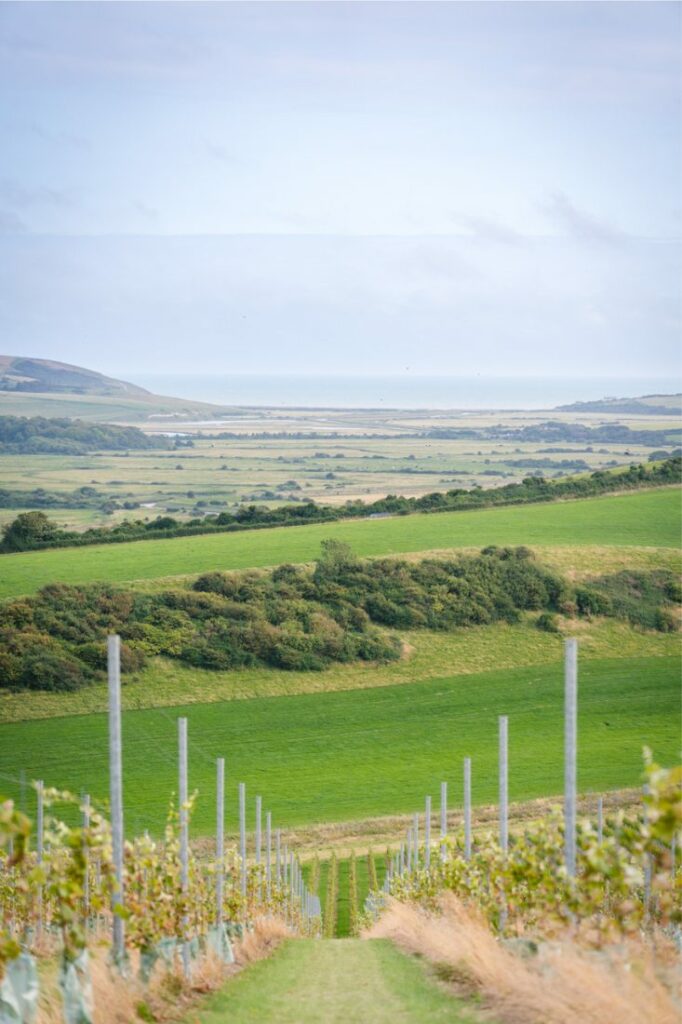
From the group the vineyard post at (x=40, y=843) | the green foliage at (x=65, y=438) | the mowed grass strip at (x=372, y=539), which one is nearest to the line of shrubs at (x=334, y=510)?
the mowed grass strip at (x=372, y=539)

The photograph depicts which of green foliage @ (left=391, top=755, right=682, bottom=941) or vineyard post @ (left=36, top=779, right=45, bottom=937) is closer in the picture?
green foliage @ (left=391, top=755, right=682, bottom=941)

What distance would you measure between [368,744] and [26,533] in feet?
99.2

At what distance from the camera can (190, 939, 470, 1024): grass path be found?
9984mm

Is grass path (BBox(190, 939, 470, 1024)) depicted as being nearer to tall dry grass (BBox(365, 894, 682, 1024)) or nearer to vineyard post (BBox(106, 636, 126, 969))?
tall dry grass (BBox(365, 894, 682, 1024))

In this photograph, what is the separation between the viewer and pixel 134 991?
9.80 m

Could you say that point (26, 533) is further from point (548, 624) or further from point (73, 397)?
point (73, 397)

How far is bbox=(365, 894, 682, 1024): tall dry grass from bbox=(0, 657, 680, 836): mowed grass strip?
25175 millimetres

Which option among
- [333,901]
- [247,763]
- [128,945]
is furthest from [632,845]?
[247,763]

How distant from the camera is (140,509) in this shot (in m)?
83.4

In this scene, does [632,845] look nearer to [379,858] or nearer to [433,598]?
[379,858]

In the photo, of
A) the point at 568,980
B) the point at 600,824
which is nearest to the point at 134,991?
the point at 568,980

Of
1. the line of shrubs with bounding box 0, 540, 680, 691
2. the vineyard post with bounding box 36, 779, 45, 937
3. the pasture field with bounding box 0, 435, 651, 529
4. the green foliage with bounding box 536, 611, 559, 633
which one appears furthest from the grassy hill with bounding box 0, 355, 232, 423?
the vineyard post with bounding box 36, 779, 45, 937

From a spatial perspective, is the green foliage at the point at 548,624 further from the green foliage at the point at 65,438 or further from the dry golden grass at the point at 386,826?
the green foliage at the point at 65,438

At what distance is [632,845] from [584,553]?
6063cm
